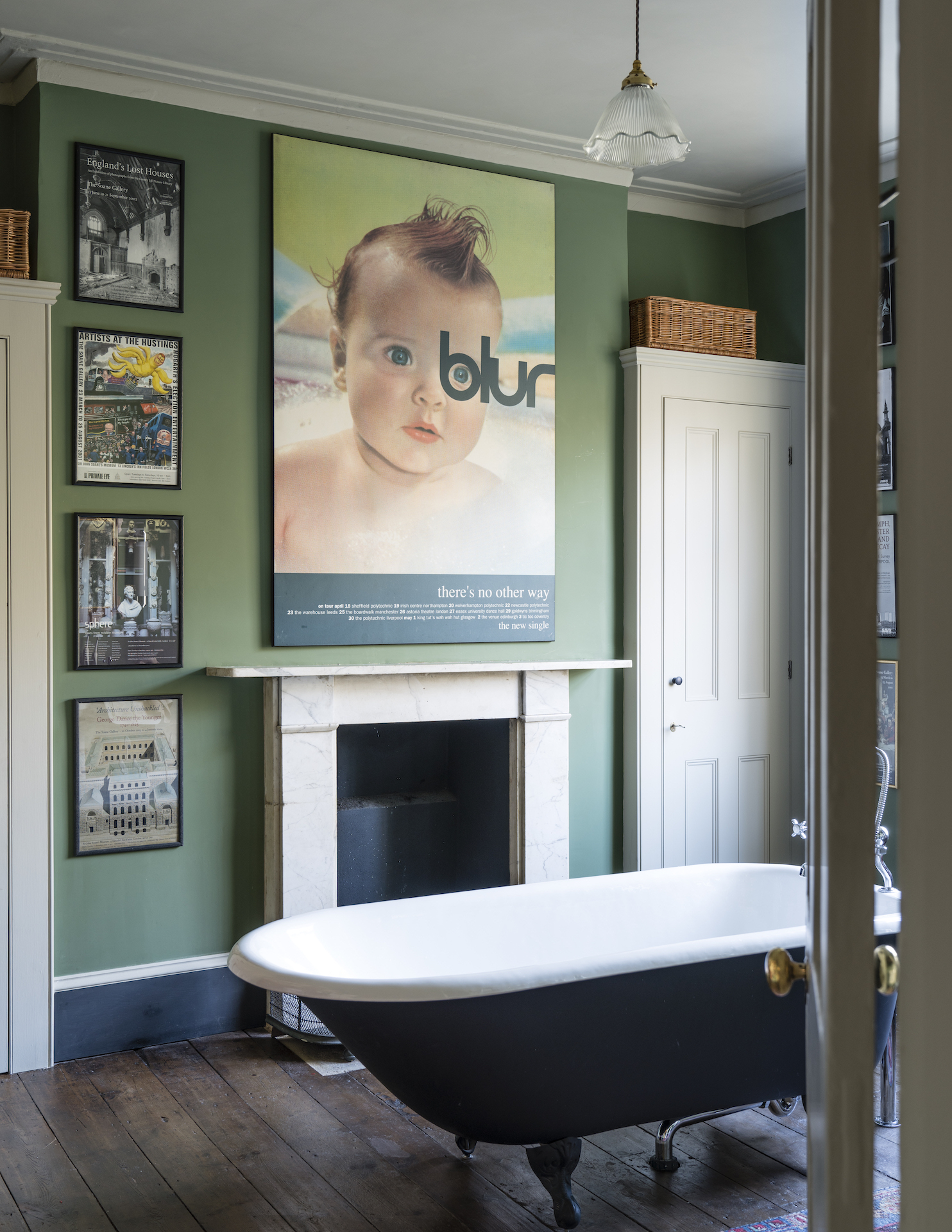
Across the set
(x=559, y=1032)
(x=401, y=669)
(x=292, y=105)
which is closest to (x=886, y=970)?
(x=559, y=1032)

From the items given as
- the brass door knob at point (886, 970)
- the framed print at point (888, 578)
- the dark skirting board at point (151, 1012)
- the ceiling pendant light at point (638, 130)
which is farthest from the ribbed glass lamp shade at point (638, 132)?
the dark skirting board at point (151, 1012)

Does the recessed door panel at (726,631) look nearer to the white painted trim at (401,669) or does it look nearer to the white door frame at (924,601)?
the white painted trim at (401,669)

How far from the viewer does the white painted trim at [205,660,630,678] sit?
11.9 feet

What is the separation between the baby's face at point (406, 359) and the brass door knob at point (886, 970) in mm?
3257

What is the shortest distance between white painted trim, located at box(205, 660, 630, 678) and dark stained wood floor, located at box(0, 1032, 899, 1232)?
1.23m

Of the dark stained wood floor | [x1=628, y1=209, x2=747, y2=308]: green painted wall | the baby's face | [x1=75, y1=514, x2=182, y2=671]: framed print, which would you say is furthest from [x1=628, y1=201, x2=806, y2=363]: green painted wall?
the dark stained wood floor

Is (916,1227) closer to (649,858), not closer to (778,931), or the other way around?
(778,931)

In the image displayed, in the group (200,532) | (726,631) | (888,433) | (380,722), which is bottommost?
(380,722)

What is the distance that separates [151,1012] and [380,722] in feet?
3.92

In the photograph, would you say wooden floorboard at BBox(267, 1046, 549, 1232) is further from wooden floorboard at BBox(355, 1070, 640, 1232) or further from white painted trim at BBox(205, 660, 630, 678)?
white painted trim at BBox(205, 660, 630, 678)

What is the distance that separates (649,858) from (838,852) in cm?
360

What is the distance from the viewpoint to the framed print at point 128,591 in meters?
3.52

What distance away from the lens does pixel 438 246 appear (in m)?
4.02

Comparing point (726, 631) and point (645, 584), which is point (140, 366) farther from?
point (726, 631)
